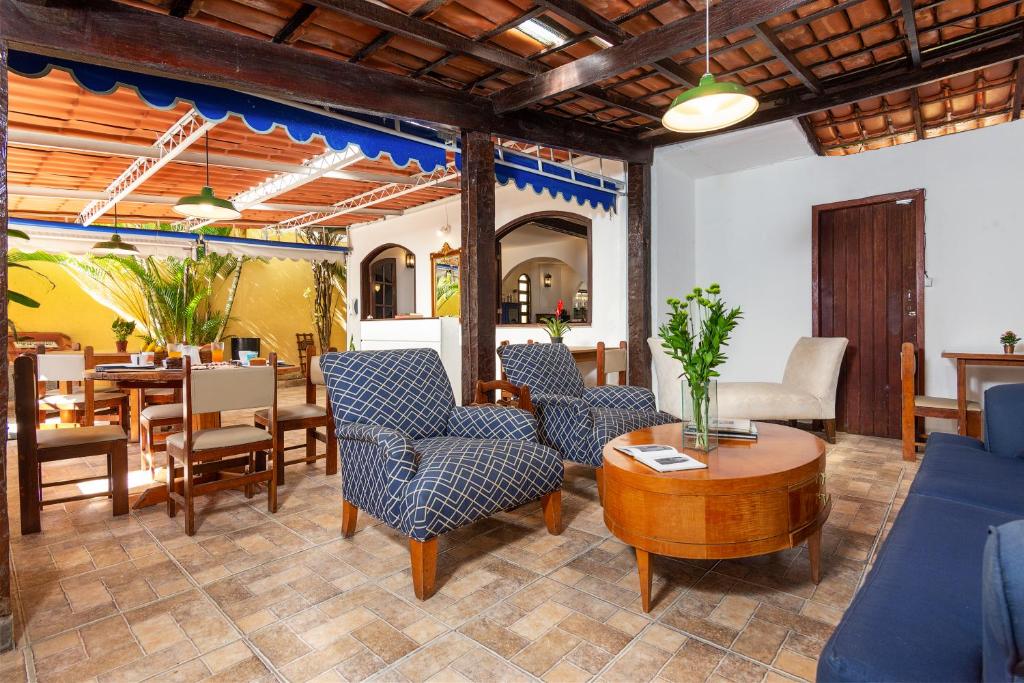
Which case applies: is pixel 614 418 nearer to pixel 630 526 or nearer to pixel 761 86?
pixel 630 526

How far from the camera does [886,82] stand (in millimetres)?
3971

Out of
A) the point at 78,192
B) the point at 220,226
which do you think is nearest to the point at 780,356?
the point at 78,192

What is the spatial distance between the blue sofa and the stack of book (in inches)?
26.8

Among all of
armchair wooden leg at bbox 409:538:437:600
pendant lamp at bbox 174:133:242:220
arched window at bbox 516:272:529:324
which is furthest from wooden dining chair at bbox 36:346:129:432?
arched window at bbox 516:272:529:324

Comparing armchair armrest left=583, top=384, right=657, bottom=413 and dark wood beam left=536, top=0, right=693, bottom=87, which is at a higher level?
dark wood beam left=536, top=0, right=693, bottom=87

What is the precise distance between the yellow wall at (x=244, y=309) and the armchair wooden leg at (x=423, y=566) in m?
9.22

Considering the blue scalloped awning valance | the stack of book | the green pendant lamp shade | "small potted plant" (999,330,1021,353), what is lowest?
the stack of book

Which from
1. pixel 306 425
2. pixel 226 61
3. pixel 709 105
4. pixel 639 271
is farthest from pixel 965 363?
pixel 226 61

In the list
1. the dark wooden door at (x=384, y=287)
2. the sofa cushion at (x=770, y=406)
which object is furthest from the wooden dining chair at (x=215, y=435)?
the dark wooden door at (x=384, y=287)

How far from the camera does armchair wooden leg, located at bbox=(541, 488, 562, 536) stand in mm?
2867

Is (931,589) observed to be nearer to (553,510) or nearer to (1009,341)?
(553,510)

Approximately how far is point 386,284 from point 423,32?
679 centimetres

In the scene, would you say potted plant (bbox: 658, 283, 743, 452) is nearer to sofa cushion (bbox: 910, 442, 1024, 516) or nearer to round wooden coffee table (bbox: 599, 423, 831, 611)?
round wooden coffee table (bbox: 599, 423, 831, 611)

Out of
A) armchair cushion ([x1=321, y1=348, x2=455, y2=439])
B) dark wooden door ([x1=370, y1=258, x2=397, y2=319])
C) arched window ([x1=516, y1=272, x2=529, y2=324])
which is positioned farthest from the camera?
arched window ([x1=516, y1=272, x2=529, y2=324])
